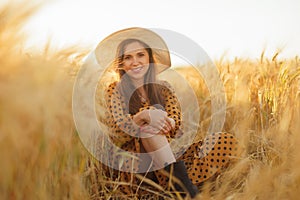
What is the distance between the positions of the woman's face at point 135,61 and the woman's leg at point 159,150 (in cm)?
34

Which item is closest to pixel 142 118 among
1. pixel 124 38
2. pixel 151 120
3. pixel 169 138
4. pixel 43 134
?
pixel 151 120

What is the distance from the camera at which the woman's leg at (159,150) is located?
1.51m

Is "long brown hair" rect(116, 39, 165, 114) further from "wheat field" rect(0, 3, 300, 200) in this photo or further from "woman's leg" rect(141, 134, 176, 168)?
"wheat field" rect(0, 3, 300, 200)

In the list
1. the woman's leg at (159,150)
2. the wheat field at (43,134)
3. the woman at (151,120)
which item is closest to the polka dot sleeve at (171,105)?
the woman at (151,120)

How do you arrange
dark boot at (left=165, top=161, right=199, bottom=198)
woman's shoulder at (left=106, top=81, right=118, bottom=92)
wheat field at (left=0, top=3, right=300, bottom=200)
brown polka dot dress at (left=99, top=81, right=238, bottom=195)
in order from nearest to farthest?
1. wheat field at (left=0, top=3, right=300, bottom=200)
2. dark boot at (left=165, top=161, right=199, bottom=198)
3. brown polka dot dress at (left=99, top=81, right=238, bottom=195)
4. woman's shoulder at (left=106, top=81, right=118, bottom=92)

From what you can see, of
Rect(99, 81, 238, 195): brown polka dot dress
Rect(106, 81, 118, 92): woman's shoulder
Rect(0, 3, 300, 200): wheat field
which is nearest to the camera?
Rect(0, 3, 300, 200): wheat field

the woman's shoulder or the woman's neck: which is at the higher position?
the woman's shoulder

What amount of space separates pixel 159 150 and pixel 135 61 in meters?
0.44

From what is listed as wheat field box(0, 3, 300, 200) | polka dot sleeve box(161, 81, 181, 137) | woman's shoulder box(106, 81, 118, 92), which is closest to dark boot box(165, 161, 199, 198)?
wheat field box(0, 3, 300, 200)

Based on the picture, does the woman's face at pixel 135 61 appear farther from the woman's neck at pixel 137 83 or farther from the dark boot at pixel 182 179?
the dark boot at pixel 182 179

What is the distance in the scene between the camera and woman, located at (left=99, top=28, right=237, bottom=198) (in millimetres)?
1519

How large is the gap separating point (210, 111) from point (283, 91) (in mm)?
459

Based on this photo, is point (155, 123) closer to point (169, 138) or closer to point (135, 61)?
point (169, 138)

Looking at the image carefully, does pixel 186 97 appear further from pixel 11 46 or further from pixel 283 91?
pixel 11 46
